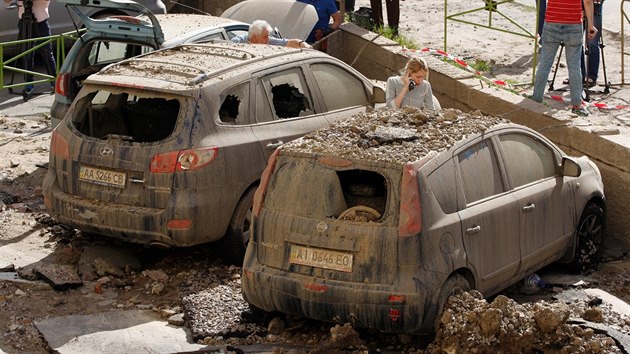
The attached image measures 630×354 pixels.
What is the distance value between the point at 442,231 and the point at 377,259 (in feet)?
1.79

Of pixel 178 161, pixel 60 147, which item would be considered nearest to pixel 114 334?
pixel 178 161

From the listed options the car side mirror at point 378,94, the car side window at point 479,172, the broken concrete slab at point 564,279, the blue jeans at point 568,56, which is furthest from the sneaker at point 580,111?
the car side window at point 479,172

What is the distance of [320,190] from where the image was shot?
866cm

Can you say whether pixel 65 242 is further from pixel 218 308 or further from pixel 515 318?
pixel 515 318

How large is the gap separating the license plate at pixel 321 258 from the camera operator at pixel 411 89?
3.50 metres

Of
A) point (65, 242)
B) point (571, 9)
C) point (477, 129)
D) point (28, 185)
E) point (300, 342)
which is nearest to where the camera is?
point (300, 342)

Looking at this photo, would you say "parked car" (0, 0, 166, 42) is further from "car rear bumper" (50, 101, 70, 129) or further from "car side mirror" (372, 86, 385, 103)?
"car side mirror" (372, 86, 385, 103)

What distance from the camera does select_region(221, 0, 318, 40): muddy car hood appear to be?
1645cm

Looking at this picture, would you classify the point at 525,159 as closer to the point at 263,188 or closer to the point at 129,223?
the point at 263,188

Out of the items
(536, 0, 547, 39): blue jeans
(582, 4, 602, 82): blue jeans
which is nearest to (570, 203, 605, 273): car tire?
(582, 4, 602, 82): blue jeans

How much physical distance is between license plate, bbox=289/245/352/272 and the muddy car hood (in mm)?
8057

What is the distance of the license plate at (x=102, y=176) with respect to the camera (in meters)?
10.4

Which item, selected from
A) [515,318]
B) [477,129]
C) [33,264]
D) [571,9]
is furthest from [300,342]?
[571,9]

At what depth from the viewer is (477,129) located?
9469 mm
